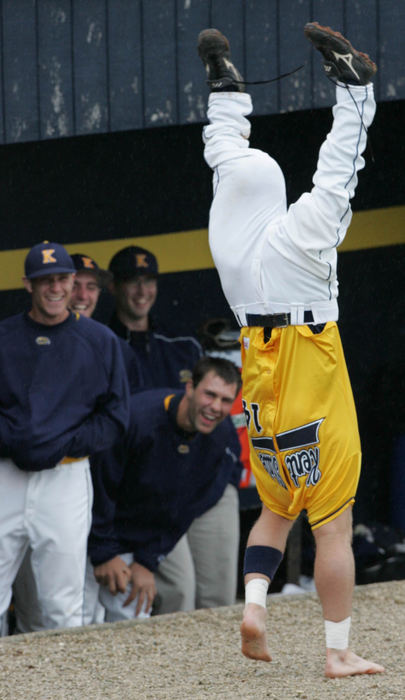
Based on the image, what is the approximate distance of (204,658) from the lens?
4.29 m

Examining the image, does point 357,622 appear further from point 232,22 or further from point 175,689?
point 232,22

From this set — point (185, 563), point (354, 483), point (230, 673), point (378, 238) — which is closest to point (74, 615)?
point (185, 563)

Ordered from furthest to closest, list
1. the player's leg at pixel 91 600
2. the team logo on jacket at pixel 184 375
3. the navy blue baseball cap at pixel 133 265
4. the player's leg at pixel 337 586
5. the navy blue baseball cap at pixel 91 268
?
the team logo on jacket at pixel 184 375
the navy blue baseball cap at pixel 133 265
the navy blue baseball cap at pixel 91 268
the player's leg at pixel 91 600
the player's leg at pixel 337 586

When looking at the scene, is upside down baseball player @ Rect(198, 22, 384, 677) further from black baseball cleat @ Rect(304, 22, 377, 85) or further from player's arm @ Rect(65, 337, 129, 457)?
player's arm @ Rect(65, 337, 129, 457)

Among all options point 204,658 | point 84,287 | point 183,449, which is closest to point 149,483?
point 183,449

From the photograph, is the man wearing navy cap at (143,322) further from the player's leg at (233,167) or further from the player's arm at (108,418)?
the player's leg at (233,167)

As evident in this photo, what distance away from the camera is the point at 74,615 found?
16.3 ft

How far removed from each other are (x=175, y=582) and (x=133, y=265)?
5.19ft

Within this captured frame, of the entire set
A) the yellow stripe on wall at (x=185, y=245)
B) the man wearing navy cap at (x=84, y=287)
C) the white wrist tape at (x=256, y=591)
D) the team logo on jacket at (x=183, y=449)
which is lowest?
the white wrist tape at (x=256, y=591)

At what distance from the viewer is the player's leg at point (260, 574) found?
3.65 metres

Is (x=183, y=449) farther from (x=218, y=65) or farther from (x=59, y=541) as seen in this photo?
(x=218, y=65)

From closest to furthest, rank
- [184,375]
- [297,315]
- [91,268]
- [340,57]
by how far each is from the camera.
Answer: [340,57] → [297,315] → [91,268] → [184,375]

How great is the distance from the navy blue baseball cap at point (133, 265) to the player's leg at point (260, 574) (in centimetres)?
225

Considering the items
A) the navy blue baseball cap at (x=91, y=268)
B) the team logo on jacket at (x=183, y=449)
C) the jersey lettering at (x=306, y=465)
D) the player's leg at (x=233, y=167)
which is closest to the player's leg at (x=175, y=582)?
the team logo on jacket at (x=183, y=449)
